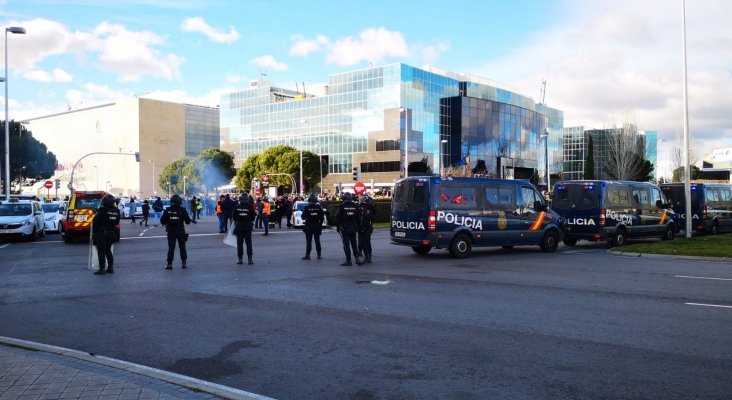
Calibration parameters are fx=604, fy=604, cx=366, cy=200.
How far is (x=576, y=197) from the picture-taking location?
20.4 m

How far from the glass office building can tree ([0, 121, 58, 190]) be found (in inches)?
1220

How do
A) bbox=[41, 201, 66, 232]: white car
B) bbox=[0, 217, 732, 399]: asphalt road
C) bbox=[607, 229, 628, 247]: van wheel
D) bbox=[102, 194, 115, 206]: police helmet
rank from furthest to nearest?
1. bbox=[41, 201, 66, 232]: white car
2. bbox=[607, 229, 628, 247]: van wheel
3. bbox=[102, 194, 115, 206]: police helmet
4. bbox=[0, 217, 732, 399]: asphalt road

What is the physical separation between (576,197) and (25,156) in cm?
6586

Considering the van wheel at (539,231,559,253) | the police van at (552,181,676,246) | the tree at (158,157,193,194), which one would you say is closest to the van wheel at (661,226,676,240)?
the police van at (552,181,676,246)

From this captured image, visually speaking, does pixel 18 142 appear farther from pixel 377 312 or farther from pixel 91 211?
pixel 377 312

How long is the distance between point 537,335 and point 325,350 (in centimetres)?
257

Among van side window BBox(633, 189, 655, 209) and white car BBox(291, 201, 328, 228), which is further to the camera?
white car BBox(291, 201, 328, 228)

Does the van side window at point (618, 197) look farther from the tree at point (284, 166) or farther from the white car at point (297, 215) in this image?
the tree at point (284, 166)

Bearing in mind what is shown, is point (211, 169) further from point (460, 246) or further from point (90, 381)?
point (90, 381)

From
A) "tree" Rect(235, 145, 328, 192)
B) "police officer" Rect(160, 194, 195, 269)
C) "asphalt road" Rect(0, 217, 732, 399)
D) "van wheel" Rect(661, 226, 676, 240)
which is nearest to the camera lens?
"asphalt road" Rect(0, 217, 732, 399)

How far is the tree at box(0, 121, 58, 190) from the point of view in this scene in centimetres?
6538

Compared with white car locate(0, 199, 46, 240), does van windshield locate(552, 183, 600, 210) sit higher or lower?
higher

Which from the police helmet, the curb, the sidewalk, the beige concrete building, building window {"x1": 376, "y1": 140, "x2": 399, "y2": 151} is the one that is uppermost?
the beige concrete building

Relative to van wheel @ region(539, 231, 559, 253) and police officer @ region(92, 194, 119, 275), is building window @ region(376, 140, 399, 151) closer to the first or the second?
van wheel @ region(539, 231, 559, 253)
